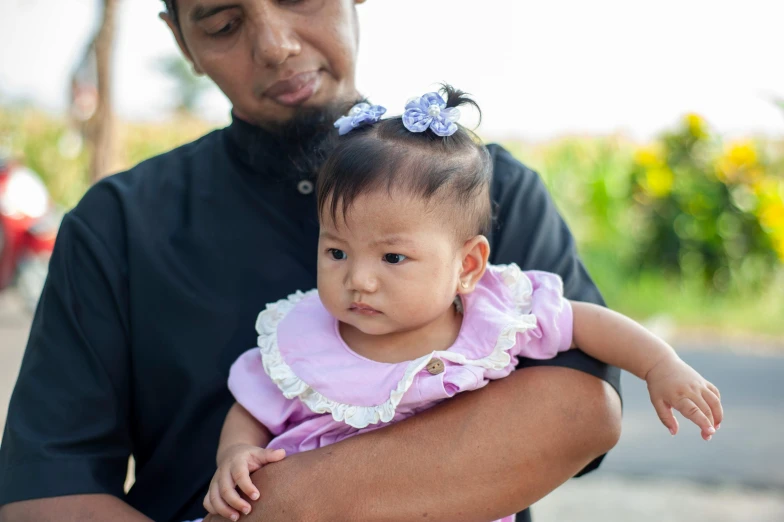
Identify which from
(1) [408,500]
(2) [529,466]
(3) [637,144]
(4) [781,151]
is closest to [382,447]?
(1) [408,500]

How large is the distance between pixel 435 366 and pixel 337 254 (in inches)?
11.3

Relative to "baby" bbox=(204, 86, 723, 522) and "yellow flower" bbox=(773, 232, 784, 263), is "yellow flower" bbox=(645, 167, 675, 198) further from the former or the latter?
"baby" bbox=(204, 86, 723, 522)

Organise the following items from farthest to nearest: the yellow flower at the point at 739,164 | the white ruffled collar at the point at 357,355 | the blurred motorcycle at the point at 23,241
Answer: the blurred motorcycle at the point at 23,241
the yellow flower at the point at 739,164
the white ruffled collar at the point at 357,355

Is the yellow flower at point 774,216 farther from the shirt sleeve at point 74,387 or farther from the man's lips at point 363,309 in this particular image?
the shirt sleeve at point 74,387

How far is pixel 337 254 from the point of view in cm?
167

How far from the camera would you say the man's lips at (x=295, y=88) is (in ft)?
6.49

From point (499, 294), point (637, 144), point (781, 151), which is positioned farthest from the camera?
point (637, 144)

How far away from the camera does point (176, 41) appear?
90.5 inches

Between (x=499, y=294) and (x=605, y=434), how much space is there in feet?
1.14

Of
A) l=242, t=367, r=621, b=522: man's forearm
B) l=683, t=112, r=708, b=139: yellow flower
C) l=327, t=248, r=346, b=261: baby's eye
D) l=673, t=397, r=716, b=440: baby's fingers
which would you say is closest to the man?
l=242, t=367, r=621, b=522: man's forearm

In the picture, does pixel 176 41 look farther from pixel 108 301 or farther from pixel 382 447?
pixel 382 447

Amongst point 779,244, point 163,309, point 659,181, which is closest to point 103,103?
point 163,309

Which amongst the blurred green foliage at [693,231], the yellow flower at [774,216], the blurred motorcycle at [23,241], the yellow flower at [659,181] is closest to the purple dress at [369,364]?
the blurred green foliage at [693,231]

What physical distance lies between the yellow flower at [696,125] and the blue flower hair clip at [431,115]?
5.66 m
